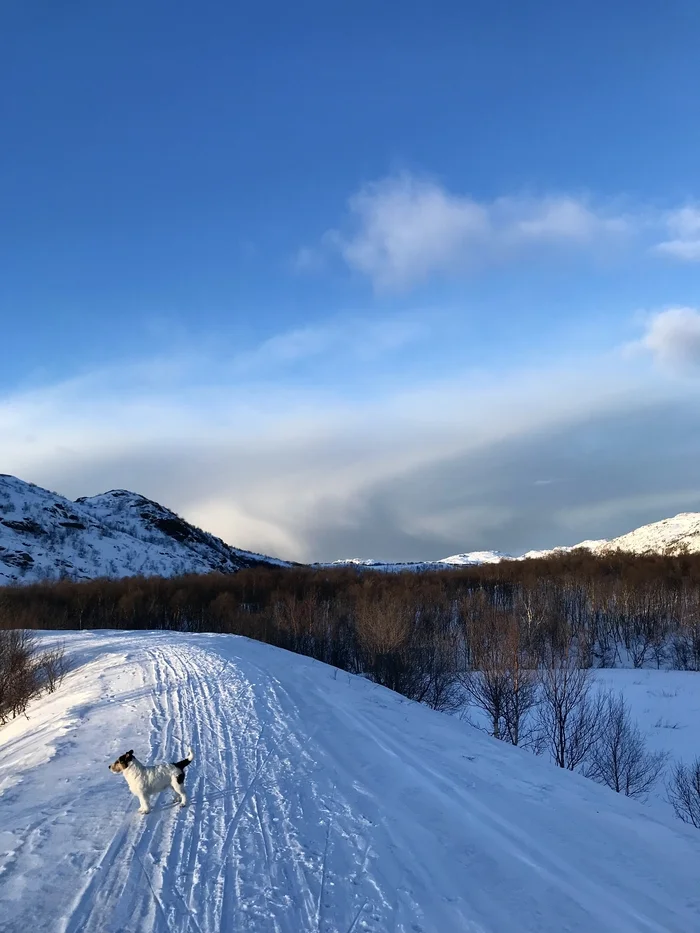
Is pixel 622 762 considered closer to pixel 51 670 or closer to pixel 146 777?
pixel 51 670

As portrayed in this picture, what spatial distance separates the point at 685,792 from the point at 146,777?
20.8 meters

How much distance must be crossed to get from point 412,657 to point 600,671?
15866 millimetres

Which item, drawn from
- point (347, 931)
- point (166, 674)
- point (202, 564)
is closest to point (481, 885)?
point (347, 931)

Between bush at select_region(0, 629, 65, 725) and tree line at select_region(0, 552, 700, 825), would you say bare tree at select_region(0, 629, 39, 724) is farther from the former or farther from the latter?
tree line at select_region(0, 552, 700, 825)

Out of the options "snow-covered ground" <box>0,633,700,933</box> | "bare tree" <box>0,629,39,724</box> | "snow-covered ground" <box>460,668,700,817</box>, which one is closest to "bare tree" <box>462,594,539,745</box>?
"snow-covered ground" <box>460,668,700,817</box>

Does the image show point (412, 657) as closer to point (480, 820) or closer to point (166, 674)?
point (166, 674)

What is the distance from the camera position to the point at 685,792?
21.1m

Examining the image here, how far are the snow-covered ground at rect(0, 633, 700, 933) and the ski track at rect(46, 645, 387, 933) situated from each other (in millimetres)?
22

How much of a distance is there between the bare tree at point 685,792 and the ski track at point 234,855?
15.7 m

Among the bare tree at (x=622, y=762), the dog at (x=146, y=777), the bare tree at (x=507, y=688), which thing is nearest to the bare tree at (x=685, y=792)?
the bare tree at (x=622, y=762)

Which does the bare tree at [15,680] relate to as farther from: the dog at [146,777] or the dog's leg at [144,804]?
the dog at [146,777]

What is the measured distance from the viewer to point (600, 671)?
45.6 meters

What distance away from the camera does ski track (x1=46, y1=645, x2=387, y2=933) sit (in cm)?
548

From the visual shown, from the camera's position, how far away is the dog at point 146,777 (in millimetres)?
7250
